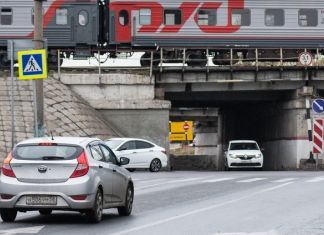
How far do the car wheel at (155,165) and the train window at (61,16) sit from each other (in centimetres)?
1200

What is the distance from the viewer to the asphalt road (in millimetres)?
13938

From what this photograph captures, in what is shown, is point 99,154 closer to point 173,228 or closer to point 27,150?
point 27,150

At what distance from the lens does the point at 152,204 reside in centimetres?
1962

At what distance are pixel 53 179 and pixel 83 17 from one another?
115ft

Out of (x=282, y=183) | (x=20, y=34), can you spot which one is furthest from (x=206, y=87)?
(x=282, y=183)

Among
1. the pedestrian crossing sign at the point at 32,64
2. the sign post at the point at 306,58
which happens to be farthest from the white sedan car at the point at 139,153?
the pedestrian crossing sign at the point at 32,64

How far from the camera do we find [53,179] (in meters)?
14.8

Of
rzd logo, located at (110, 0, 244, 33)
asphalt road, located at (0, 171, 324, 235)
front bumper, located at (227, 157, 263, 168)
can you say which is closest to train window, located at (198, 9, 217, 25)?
rzd logo, located at (110, 0, 244, 33)

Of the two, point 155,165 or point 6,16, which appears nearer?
point 155,165

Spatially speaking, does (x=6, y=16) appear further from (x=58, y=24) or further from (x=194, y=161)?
(x=194, y=161)

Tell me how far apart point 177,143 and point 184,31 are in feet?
249

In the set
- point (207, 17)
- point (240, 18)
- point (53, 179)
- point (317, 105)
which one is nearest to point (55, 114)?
point (207, 17)

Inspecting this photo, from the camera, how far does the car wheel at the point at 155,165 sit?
130 ft

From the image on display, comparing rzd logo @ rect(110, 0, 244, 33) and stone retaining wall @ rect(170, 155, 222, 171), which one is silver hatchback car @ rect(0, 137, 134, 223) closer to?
rzd logo @ rect(110, 0, 244, 33)
